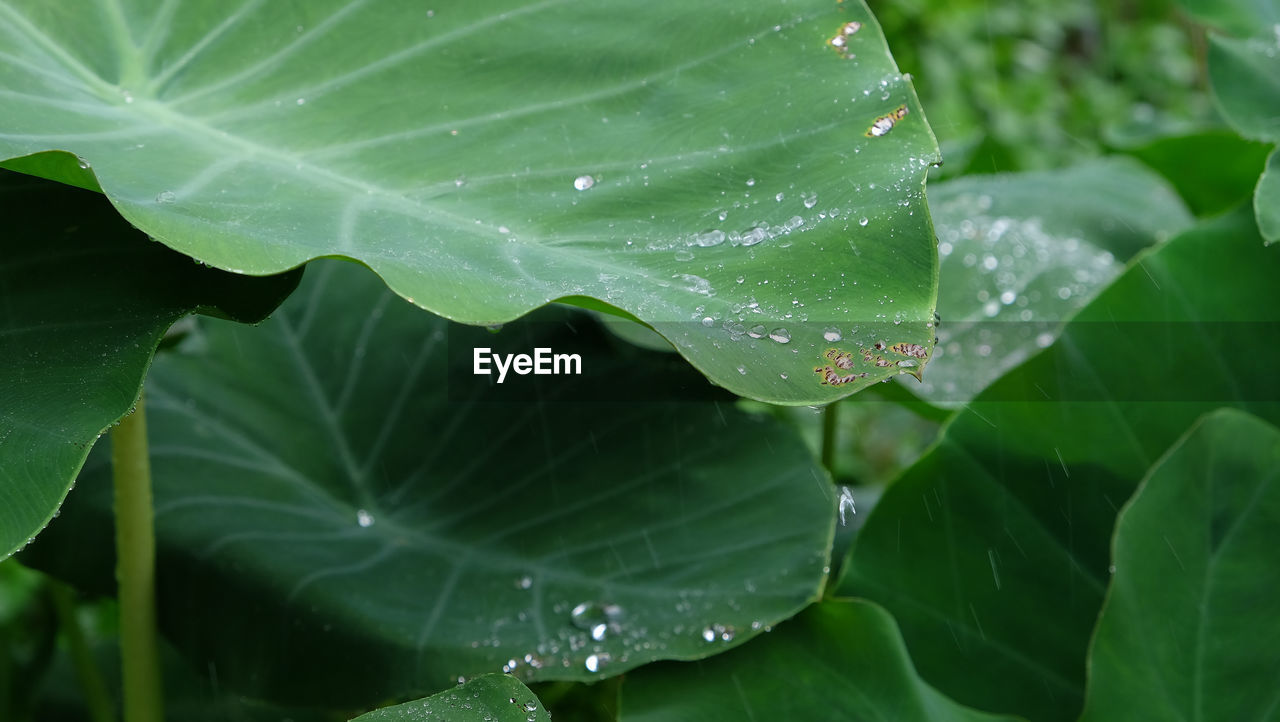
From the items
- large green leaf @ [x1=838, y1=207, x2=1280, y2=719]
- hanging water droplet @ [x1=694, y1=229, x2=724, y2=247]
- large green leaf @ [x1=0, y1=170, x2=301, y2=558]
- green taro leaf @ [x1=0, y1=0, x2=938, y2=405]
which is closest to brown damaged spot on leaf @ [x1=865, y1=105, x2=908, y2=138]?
green taro leaf @ [x1=0, y1=0, x2=938, y2=405]

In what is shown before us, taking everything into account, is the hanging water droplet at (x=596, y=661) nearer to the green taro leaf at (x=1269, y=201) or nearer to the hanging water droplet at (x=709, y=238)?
the hanging water droplet at (x=709, y=238)

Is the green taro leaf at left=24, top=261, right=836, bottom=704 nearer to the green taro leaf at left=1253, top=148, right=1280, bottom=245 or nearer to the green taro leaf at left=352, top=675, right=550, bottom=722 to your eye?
the green taro leaf at left=352, top=675, right=550, bottom=722

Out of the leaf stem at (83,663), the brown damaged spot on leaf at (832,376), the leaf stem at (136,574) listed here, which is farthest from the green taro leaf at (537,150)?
the leaf stem at (83,663)

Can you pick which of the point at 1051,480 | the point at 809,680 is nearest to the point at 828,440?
the point at 1051,480

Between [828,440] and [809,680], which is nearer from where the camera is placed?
[809,680]

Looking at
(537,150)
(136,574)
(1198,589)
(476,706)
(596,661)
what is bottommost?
(1198,589)

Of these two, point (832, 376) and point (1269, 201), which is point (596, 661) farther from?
point (1269, 201)

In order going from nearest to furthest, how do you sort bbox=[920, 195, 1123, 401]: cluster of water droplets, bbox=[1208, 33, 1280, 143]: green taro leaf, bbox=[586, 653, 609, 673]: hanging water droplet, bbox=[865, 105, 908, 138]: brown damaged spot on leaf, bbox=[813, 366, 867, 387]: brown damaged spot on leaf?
bbox=[813, 366, 867, 387]: brown damaged spot on leaf, bbox=[865, 105, 908, 138]: brown damaged spot on leaf, bbox=[586, 653, 609, 673]: hanging water droplet, bbox=[1208, 33, 1280, 143]: green taro leaf, bbox=[920, 195, 1123, 401]: cluster of water droplets

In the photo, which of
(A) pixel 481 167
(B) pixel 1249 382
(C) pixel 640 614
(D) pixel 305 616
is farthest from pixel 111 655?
(B) pixel 1249 382
